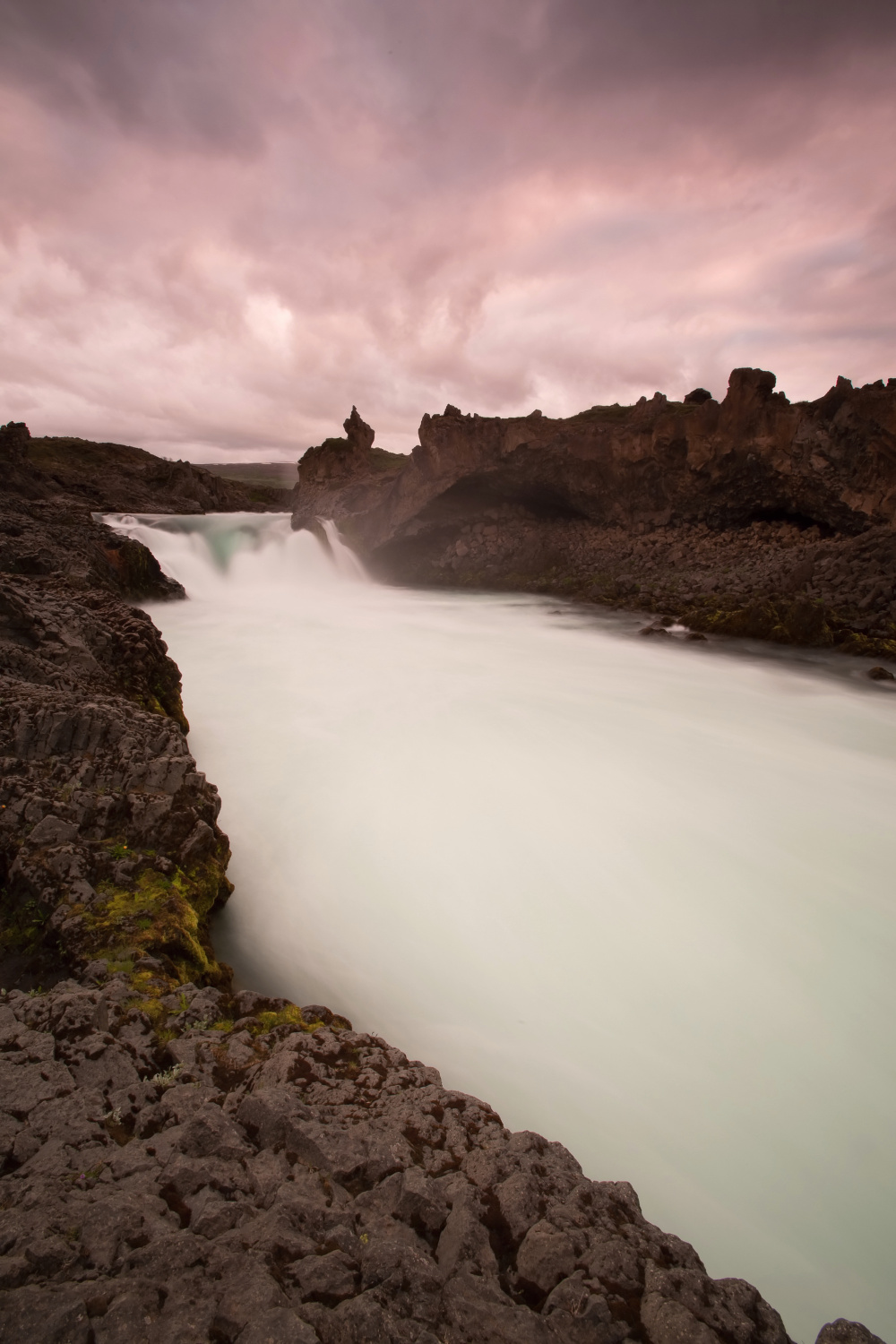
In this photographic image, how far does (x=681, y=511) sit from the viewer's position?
20.8 metres

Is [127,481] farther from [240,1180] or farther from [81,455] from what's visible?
[240,1180]

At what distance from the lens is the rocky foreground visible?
1622 millimetres

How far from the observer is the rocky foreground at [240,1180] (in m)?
1.62

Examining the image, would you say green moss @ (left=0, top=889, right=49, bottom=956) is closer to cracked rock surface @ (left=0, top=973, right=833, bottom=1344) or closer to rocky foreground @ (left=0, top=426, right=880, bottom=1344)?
rocky foreground @ (left=0, top=426, right=880, bottom=1344)

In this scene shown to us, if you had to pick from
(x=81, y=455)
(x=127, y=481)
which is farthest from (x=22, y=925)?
(x=81, y=455)

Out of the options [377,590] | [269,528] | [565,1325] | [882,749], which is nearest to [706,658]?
[882,749]

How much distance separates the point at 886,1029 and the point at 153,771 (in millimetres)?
5599

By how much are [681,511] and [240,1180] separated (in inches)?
880

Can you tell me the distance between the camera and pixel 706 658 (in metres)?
13.6

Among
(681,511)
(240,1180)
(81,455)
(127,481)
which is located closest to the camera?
(240,1180)

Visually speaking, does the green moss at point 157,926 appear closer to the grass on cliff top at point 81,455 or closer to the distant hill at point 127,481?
the distant hill at point 127,481

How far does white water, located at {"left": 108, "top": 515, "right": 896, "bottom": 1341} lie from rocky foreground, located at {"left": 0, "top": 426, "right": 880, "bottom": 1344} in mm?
1138

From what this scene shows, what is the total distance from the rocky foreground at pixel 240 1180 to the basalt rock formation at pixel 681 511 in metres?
15.0

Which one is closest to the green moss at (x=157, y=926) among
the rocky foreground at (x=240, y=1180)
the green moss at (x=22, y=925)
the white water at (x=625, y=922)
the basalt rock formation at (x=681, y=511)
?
the rocky foreground at (x=240, y=1180)
